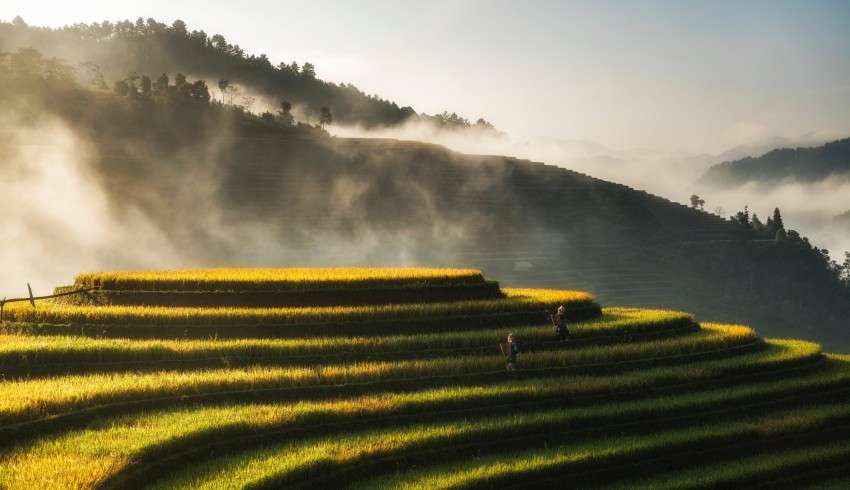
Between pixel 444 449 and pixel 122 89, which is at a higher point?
pixel 122 89

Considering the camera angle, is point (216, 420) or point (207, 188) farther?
point (207, 188)

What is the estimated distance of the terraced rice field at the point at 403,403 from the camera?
63.4 ft

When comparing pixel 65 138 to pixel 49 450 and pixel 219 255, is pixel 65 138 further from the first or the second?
pixel 49 450

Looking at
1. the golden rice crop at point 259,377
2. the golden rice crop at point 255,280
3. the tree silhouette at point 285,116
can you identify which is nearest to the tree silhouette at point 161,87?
the tree silhouette at point 285,116

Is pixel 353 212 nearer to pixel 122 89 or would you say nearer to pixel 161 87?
pixel 161 87

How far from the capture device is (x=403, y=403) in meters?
23.2

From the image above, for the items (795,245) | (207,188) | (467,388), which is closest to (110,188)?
(207,188)

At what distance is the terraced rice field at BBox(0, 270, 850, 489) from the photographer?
63.4 feet

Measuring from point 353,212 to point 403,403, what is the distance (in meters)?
91.4

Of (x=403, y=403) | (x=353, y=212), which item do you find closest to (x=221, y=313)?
(x=403, y=403)

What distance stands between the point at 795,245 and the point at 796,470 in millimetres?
141059

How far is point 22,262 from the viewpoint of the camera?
3814 inches

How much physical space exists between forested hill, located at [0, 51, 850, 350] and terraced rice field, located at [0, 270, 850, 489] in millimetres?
70976

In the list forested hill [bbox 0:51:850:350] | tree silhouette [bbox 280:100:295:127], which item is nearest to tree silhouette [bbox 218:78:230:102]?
tree silhouette [bbox 280:100:295:127]
